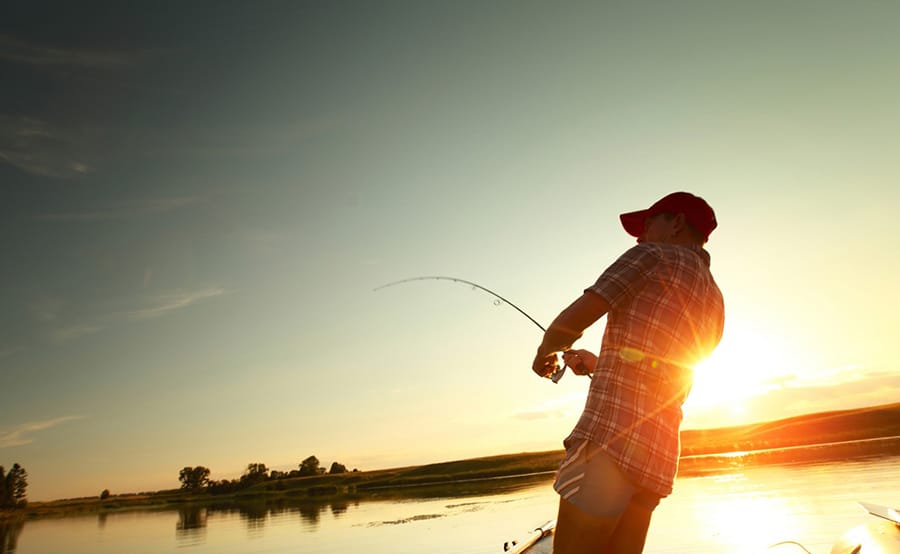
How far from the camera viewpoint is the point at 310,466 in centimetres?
15300

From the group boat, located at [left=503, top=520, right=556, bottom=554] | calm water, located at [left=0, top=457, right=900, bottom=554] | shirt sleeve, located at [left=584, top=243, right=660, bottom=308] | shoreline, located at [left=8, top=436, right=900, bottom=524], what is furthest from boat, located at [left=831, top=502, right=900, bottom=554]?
shoreline, located at [left=8, top=436, right=900, bottom=524]

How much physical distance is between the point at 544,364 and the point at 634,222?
3.37 ft

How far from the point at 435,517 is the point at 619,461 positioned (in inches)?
1325

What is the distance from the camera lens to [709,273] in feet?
9.69

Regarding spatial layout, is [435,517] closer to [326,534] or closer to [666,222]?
[326,534]

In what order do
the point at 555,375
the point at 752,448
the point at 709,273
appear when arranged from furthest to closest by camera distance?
the point at 752,448 → the point at 555,375 → the point at 709,273

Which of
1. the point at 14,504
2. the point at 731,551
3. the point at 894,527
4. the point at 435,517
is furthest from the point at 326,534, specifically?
the point at 14,504

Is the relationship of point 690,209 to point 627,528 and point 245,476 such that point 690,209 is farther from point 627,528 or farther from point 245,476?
point 245,476

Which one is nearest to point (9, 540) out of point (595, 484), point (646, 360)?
point (595, 484)

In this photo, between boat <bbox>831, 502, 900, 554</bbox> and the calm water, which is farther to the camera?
the calm water

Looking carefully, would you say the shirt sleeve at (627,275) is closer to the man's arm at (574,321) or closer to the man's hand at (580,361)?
the man's arm at (574,321)

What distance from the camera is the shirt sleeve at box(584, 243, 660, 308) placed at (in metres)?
2.62

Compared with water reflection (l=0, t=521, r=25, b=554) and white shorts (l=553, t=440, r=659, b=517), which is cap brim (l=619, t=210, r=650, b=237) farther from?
water reflection (l=0, t=521, r=25, b=554)

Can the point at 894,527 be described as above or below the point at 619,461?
below
